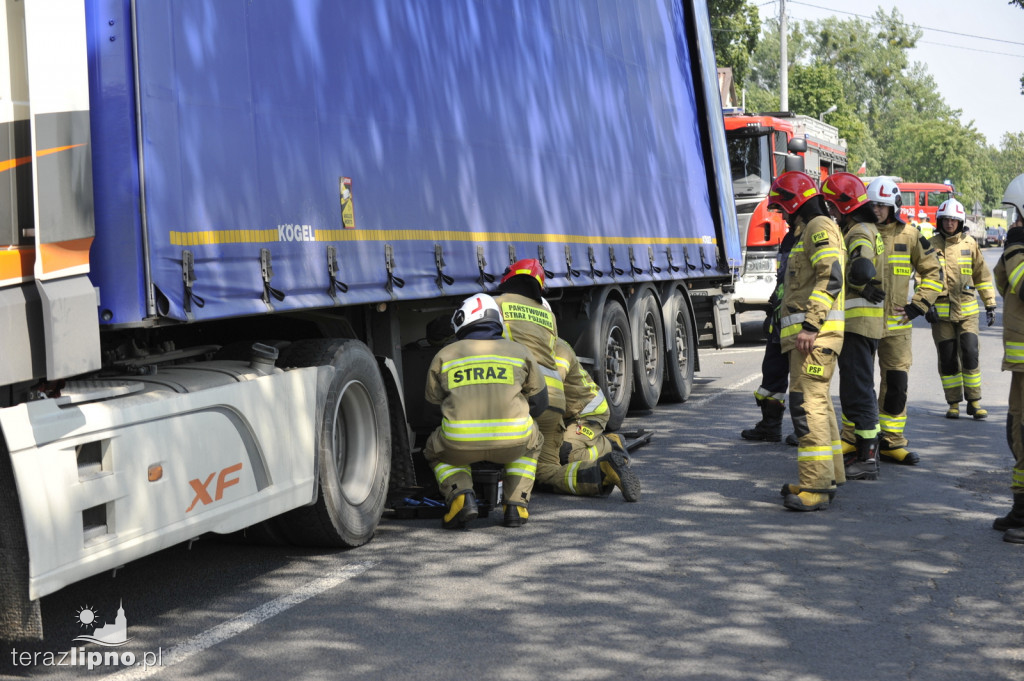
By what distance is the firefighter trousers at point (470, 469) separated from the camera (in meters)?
7.02

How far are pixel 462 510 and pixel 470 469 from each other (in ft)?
1.00

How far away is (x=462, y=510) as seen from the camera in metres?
6.93

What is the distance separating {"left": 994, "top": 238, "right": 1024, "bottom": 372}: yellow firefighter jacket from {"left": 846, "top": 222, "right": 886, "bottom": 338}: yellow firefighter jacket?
5.43 ft

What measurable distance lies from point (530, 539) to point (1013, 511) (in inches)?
103

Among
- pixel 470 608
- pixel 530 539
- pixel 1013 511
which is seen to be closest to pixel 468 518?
pixel 530 539

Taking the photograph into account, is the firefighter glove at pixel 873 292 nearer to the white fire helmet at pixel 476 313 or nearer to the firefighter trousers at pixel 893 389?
the firefighter trousers at pixel 893 389

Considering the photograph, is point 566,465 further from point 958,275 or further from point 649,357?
point 958,275

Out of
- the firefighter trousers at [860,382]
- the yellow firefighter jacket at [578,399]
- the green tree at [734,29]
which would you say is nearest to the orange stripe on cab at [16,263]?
the yellow firefighter jacket at [578,399]

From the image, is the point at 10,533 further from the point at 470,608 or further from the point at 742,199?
the point at 742,199

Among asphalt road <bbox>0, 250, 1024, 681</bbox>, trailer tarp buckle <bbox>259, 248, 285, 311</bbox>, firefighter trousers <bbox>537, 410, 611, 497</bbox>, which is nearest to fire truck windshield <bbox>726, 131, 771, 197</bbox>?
asphalt road <bbox>0, 250, 1024, 681</bbox>

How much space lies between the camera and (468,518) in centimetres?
694

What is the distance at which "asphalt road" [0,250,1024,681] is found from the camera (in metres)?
4.65

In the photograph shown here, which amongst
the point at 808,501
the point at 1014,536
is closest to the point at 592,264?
the point at 808,501

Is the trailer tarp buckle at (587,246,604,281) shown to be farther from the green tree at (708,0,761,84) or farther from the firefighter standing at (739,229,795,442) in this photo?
the green tree at (708,0,761,84)
